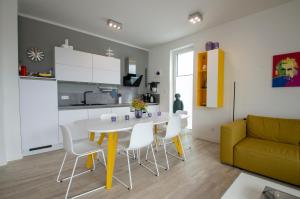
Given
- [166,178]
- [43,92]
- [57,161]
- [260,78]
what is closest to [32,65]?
[43,92]

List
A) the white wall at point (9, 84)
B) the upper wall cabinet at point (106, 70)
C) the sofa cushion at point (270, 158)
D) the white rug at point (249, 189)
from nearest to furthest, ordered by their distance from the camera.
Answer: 1. the white rug at point (249, 189)
2. the sofa cushion at point (270, 158)
3. the white wall at point (9, 84)
4. the upper wall cabinet at point (106, 70)

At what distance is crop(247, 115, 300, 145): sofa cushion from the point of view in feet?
7.39

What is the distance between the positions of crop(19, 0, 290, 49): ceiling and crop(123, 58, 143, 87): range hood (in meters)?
0.98

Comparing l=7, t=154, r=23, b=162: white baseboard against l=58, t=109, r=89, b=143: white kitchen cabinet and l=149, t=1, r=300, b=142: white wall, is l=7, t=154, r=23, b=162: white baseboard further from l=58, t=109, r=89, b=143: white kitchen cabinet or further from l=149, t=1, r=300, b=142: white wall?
l=149, t=1, r=300, b=142: white wall

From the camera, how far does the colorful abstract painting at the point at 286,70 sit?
247 cm

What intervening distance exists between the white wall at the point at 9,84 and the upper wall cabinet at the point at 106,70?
5.02 feet

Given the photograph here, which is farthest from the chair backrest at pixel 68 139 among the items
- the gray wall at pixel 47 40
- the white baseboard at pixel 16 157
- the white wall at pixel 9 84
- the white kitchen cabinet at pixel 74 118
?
the gray wall at pixel 47 40

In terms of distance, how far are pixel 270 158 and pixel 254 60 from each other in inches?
76.2

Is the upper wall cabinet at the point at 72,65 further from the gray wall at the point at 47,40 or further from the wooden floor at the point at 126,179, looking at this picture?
the wooden floor at the point at 126,179

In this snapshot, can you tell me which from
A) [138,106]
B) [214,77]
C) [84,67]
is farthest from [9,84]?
[214,77]

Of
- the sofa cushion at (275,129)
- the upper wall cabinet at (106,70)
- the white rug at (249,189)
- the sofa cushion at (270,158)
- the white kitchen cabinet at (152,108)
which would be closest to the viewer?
the white rug at (249,189)

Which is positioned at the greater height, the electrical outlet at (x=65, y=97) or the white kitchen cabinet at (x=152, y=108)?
the electrical outlet at (x=65, y=97)

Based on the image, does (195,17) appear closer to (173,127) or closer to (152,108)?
(173,127)

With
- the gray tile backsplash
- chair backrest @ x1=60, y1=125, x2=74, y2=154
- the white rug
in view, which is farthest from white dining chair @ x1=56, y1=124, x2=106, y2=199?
the gray tile backsplash
